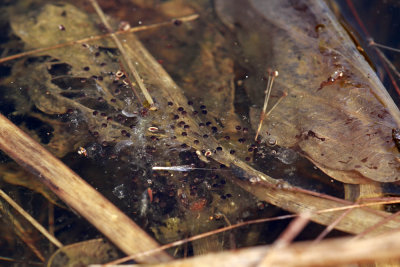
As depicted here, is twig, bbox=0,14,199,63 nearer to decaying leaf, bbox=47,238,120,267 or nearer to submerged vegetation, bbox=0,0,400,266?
submerged vegetation, bbox=0,0,400,266

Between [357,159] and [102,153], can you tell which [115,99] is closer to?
[102,153]

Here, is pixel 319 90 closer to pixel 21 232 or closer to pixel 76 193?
pixel 76 193

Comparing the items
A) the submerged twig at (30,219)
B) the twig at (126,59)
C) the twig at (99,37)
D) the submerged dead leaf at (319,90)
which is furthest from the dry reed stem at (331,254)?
the twig at (99,37)

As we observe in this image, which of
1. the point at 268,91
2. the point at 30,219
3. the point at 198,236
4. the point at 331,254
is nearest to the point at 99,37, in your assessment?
the point at 268,91

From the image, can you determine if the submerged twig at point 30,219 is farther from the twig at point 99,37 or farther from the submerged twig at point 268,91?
the submerged twig at point 268,91

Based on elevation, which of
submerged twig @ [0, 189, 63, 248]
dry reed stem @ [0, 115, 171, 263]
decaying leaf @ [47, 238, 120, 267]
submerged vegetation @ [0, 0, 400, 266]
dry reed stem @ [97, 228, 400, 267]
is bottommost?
submerged twig @ [0, 189, 63, 248]

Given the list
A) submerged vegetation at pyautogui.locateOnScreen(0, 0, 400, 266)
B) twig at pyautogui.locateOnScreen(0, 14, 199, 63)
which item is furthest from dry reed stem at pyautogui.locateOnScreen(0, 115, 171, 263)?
twig at pyautogui.locateOnScreen(0, 14, 199, 63)

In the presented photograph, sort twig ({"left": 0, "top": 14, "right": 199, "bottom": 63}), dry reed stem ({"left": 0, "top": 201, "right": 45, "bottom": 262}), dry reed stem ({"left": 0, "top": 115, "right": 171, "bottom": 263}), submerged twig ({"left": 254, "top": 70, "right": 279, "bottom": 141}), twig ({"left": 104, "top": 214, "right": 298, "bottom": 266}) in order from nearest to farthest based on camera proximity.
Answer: twig ({"left": 104, "top": 214, "right": 298, "bottom": 266}) < dry reed stem ({"left": 0, "top": 115, "right": 171, "bottom": 263}) < dry reed stem ({"left": 0, "top": 201, "right": 45, "bottom": 262}) < submerged twig ({"left": 254, "top": 70, "right": 279, "bottom": 141}) < twig ({"left": 0, "top": 14, "right": 199, "bottom": 63})
